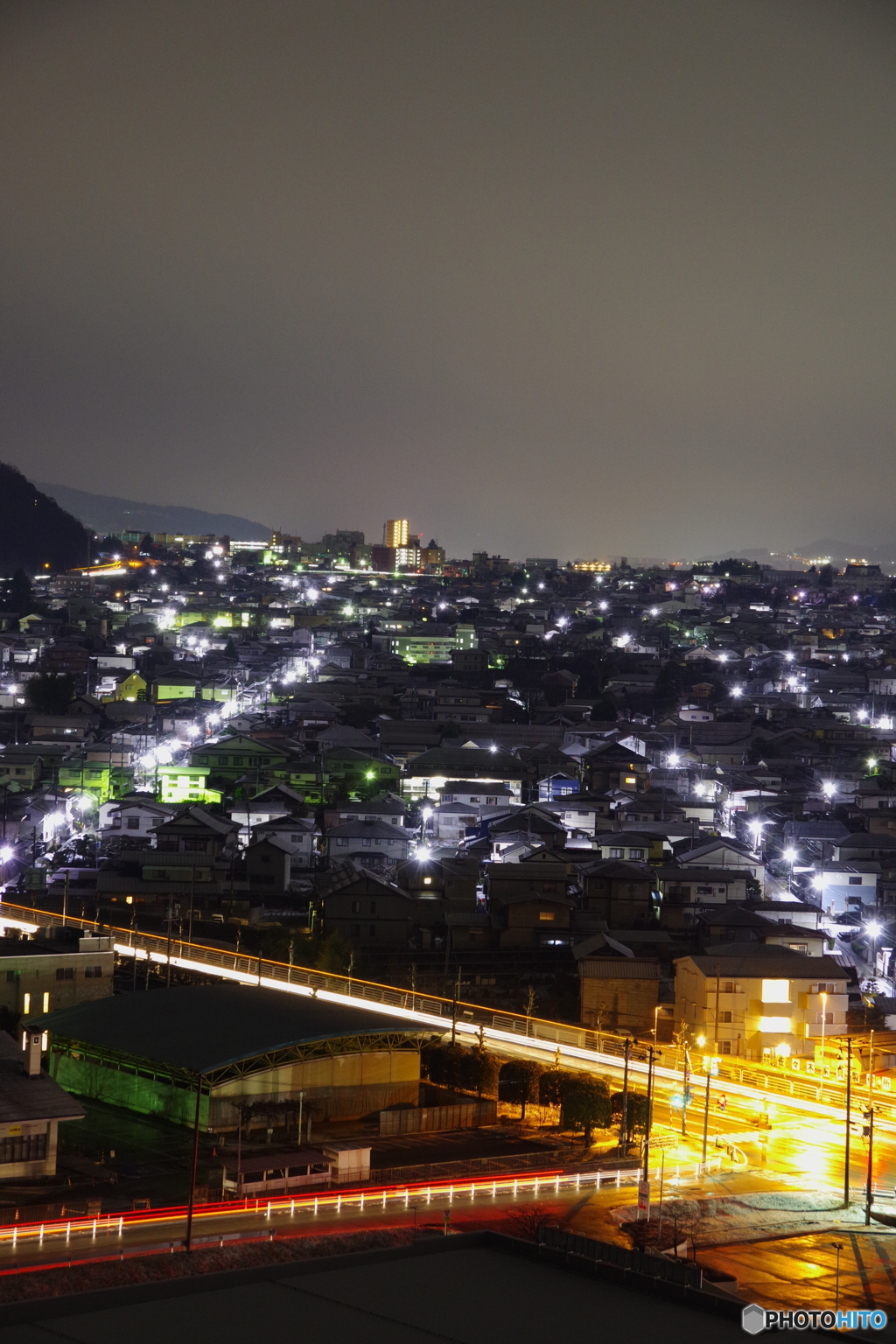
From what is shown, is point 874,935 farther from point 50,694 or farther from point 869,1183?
point 50,694

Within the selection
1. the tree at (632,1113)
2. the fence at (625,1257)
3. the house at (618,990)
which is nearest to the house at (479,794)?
the house at (618,990)

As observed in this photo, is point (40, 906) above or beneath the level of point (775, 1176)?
above

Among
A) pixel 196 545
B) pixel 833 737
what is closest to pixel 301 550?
pixel 196 545

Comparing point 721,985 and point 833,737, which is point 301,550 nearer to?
point 833,737

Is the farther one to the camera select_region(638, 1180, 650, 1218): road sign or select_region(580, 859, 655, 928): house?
select_region(580, 859, 655, 928): house

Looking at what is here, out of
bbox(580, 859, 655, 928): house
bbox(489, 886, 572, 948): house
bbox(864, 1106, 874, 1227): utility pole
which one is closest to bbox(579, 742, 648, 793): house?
bbox(580, 859, 655, 928): house

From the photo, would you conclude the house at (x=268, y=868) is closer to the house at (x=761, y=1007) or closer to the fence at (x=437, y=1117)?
the house at (x=761, y=1007)

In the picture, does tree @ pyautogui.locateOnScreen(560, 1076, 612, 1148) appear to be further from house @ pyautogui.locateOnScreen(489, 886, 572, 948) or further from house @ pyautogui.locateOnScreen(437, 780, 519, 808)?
house @ pyautogui.locateOnScreen(437, 780, 519, 808)
